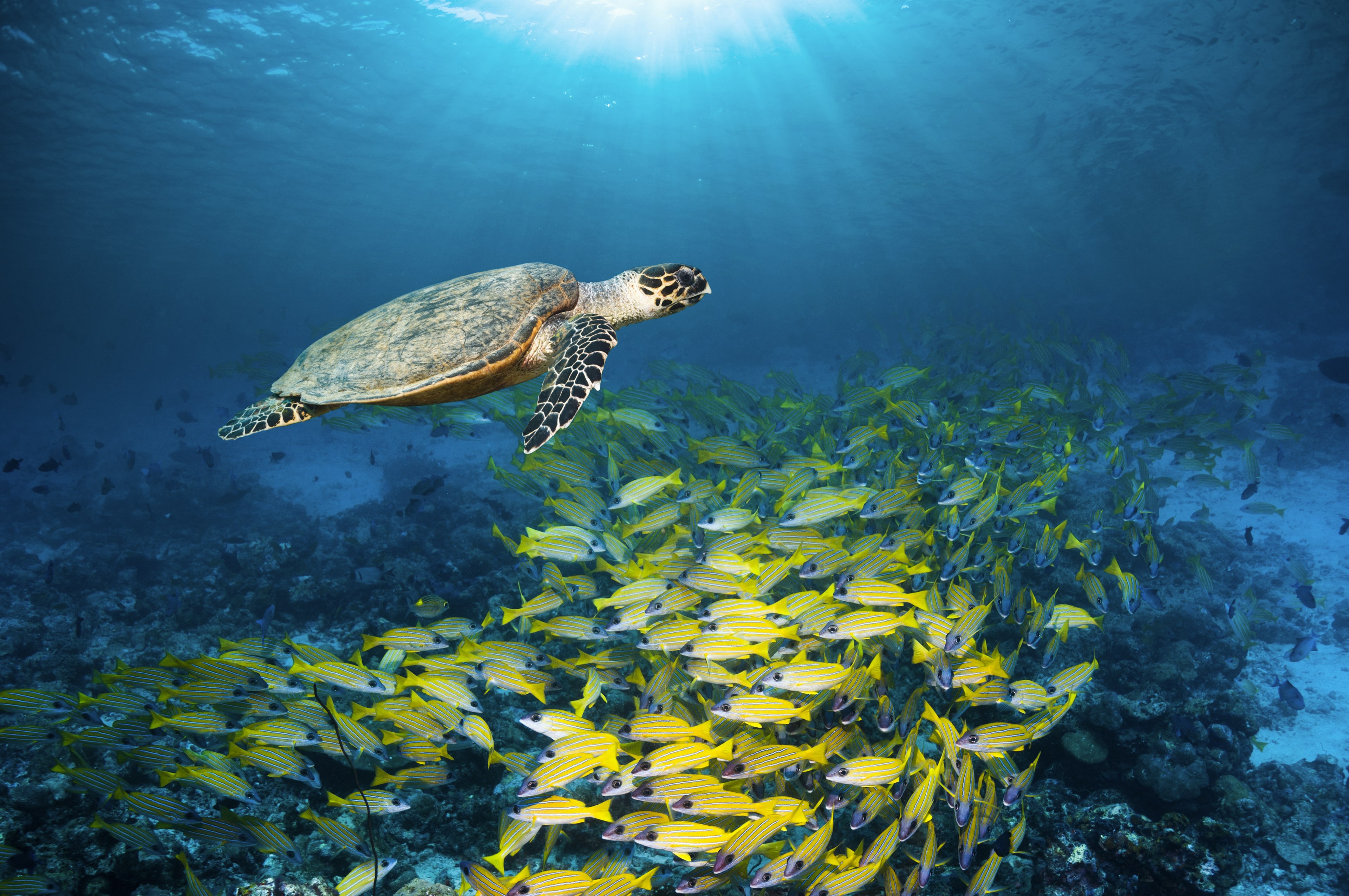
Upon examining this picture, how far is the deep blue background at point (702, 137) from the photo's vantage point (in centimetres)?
1647

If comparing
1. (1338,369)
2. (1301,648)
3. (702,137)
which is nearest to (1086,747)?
(1301,648)

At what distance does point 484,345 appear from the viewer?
12.1 feet

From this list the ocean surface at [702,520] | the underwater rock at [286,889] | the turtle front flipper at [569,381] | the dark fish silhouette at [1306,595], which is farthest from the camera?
the dark fish silhouette at [1306,595]

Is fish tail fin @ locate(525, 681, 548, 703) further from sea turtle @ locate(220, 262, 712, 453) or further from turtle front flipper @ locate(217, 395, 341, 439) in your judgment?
turtle front flipper @ locate(217, 395, 341, 439)

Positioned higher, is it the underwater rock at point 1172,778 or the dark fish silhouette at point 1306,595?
the underwater rock at point 1172,778

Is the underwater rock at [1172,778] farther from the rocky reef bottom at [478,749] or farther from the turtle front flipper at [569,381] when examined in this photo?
the turtle front flipper at [569,381]

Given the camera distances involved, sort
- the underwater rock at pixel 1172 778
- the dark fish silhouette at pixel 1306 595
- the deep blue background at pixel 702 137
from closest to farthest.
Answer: the underwater rock at pixel 1172 778 → the dark fish silhouette at pixel 1306 595 → the deep blue background at pixel 702 137

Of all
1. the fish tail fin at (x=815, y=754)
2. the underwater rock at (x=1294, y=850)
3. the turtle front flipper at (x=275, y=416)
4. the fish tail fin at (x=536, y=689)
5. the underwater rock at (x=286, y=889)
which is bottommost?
the underwater rock at (x=1294, y=850)

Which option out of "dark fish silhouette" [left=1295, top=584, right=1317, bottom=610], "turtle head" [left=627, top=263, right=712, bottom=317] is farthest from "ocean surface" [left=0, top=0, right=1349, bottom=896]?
"turtle head" [left=627, top=263, right=712, bottom=317]

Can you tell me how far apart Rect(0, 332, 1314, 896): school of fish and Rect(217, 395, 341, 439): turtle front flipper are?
5.01 ft

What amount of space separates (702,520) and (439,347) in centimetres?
233

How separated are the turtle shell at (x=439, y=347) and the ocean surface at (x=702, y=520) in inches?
3.5

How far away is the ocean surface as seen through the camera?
304cm

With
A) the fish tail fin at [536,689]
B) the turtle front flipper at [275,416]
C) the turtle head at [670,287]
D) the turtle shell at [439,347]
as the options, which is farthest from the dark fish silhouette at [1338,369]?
the turtle front flipper at [275,416]
